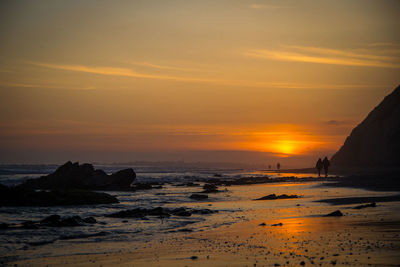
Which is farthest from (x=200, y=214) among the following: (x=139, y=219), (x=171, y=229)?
(x=171, y=229)

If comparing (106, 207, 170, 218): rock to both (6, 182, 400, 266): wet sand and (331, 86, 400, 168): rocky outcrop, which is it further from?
(331, 86, 400, 168): rocky outcrop

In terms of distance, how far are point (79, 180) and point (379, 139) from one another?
59.3m

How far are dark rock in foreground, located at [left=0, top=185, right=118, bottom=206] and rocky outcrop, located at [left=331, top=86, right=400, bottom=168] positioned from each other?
199 feet

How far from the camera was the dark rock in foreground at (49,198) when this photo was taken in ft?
97.3

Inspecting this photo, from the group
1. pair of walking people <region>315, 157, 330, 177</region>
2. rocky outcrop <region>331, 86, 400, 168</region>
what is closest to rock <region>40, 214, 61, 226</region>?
pair of walking people <region>315, 157, 330, 177</region>

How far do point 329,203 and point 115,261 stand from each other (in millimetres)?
19213

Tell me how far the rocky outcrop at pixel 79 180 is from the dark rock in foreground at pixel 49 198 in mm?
17761

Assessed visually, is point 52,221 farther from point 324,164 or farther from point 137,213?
point 324,164

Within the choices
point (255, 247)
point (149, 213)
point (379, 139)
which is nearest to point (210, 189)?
point (149, 213)

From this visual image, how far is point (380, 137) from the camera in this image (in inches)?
3312

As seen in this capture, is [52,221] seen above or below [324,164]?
below

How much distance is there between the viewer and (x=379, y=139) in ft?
278

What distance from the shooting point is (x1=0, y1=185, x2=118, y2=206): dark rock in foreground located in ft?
97.3

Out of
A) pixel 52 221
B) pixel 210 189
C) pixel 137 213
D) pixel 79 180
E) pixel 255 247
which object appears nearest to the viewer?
pixel 255 247
